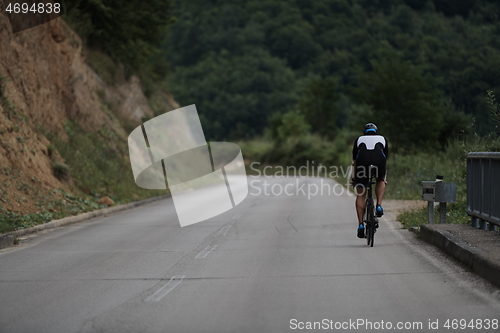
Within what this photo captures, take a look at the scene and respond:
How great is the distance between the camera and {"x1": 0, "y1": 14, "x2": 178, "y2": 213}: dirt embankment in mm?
19297

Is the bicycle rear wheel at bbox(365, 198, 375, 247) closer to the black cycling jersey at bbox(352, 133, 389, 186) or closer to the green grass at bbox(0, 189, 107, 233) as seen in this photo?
the black cycling jersey at bbox(352, 133, 389, 186)

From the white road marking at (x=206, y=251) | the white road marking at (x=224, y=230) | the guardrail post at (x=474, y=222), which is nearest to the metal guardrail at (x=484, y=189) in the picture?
the guardrail post at (x=474, y=222)

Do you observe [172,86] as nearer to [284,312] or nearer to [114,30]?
[114,30]

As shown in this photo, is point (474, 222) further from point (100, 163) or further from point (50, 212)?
point (100, 163)

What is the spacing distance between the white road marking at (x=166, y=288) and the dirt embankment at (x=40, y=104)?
28.9ft

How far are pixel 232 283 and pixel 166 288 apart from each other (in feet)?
2.88

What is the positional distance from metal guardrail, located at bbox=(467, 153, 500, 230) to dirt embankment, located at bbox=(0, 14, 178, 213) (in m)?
10.8

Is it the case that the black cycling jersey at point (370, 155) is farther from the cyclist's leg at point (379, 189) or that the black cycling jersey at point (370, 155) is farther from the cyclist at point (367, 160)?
the cyclist's leg at point (379, 189)

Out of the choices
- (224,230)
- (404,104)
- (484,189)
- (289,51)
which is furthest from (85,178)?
(289,51)

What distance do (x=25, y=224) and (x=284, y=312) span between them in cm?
1043

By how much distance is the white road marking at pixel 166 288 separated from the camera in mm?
8062

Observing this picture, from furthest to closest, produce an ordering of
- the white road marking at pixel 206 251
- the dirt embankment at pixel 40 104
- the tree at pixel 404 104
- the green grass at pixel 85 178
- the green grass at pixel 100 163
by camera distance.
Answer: the tree at pixel 404 104 < the green grass at pixel 100 163 < the dirt embankment at pixel 40 104 < the green grass at pixel 85 178 < the white road marking at pixel 206 251

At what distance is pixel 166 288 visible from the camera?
8703 millimetres

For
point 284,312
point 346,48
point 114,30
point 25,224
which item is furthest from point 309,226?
point 346,48
